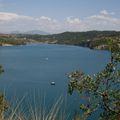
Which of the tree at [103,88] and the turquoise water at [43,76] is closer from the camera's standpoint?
the tree at [103,88]

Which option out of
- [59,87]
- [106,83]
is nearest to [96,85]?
[106,83]

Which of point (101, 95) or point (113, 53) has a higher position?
point (113, 53)

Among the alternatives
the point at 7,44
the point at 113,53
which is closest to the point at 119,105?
the point at 113,53

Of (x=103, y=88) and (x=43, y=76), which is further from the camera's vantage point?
(x=43, y=76)

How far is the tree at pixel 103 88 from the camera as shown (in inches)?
176

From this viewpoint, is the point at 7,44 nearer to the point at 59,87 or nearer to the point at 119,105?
the point at 59,87

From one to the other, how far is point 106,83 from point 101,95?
18 centimetres

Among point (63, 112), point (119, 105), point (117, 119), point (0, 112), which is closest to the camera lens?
point (63, 112)

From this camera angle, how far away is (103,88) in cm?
471

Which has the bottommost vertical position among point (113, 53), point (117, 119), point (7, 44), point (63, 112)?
point (7, 44)

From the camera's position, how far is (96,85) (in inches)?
187

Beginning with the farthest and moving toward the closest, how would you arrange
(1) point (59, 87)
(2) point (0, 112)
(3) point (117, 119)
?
1. (1) point (59, 87)
2. (3) point (117, 119)
3. (2) point (0, 112)

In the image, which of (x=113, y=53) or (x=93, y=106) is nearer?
(x=93, y=106)

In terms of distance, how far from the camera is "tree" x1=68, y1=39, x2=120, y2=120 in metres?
4.48
